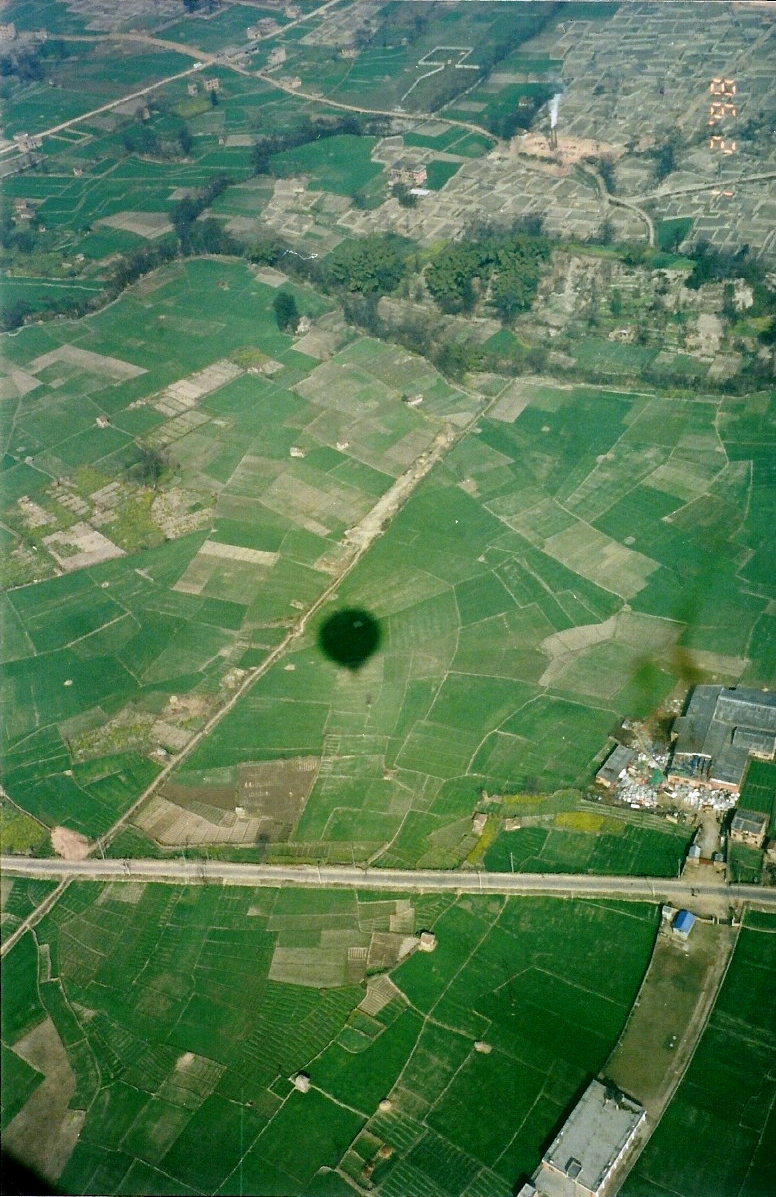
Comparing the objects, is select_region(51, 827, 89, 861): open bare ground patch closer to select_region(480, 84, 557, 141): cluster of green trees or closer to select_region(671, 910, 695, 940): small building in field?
select_region(671, 910, 695, 940): small building in field

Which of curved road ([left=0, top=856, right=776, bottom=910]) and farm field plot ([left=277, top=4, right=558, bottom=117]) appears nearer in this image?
curved road ([left=0, top=856, right=776, bottom=910])

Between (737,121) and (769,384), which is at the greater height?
(737,121)

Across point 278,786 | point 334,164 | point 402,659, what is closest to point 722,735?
point 402,659

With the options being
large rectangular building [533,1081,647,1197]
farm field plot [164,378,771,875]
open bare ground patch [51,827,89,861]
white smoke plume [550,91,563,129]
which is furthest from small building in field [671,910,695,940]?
white smoke plume [550,91,563,129]

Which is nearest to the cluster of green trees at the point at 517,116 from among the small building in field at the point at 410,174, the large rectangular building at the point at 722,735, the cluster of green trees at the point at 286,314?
the small building in field at the point at 410,174

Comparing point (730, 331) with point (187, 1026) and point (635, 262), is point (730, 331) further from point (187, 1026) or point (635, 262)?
point (187, 1026)

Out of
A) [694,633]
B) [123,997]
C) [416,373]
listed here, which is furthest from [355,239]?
[123,997]
